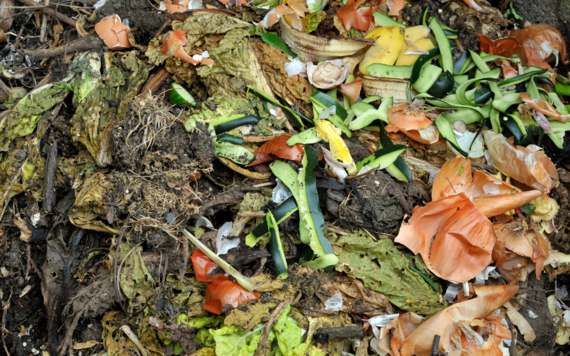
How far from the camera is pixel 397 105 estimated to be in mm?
2104

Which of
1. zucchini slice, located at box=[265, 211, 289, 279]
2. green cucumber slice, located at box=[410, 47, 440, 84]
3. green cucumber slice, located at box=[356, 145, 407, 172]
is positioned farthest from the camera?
green cucumber slice, located at box=[410, 47, 440, 84]

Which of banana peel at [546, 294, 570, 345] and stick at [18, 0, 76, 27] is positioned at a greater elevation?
stick at [18, 0, 76, 27]

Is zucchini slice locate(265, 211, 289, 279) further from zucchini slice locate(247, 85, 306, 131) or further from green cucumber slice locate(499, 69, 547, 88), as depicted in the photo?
green cucumber slice locate(499, 69, 547, 88)

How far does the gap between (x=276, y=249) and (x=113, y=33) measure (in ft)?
4.94

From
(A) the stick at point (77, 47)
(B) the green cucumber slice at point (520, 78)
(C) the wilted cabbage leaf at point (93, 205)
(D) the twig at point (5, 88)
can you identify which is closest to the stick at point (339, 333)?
(C) the wilted cabbage leaf at point (93, 205)

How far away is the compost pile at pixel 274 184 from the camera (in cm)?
178

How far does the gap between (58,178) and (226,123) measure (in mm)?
918

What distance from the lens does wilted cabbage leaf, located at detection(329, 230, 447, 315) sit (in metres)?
1.82

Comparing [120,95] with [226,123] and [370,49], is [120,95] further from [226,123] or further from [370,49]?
[370,49]

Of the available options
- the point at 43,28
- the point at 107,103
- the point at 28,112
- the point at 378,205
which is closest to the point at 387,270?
the point at 378,205

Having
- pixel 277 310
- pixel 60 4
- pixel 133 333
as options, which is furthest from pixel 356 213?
pixel 60 4

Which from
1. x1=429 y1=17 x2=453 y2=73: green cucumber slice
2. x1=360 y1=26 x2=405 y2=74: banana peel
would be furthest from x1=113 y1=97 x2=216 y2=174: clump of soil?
x1=429 y1=17 x2=453 y2=73: green cucumber slice

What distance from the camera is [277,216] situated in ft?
5.88

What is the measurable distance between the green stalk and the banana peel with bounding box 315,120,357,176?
699 millimetres
